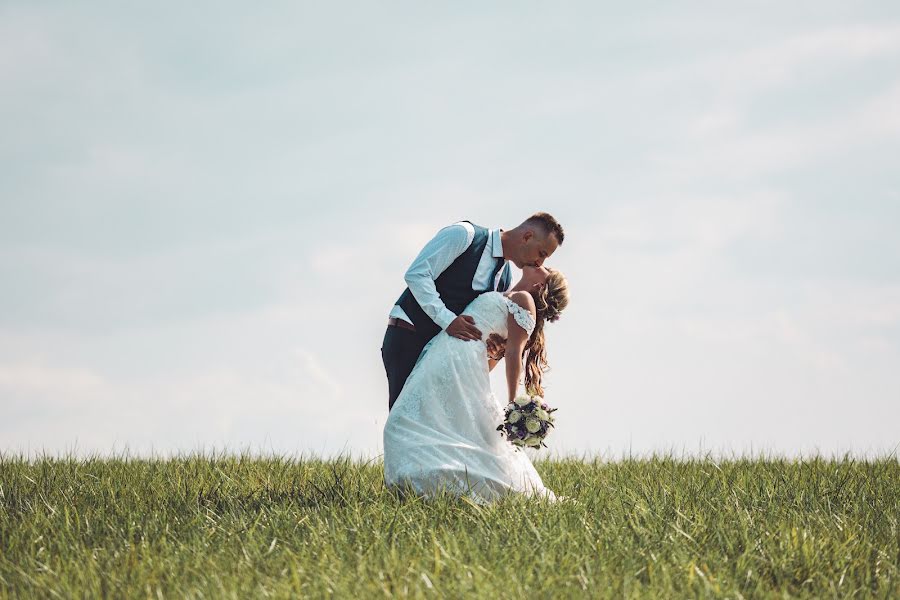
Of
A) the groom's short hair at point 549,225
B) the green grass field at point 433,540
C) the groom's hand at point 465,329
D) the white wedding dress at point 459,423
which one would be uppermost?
the groom's short hair at point 549,225

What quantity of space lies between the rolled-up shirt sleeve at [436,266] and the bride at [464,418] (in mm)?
241

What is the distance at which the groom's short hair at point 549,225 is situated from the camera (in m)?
7.27

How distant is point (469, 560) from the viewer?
17.4ft

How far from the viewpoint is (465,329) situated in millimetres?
6871

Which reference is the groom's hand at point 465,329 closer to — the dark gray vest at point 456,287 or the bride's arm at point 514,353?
the bride's arm at point 514,353

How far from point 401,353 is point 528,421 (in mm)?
1532

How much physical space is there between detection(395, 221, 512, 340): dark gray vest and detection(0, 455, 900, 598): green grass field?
1.39 metres

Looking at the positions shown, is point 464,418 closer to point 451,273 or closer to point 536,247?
point 451,273

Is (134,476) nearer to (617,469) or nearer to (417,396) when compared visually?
(417,396)

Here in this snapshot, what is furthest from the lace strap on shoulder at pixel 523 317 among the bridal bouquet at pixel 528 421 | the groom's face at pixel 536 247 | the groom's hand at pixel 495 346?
the groom's face at pixel 536 247

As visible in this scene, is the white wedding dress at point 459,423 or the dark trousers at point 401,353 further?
the dark trousers at point 401,353

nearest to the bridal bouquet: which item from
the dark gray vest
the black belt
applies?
the dark gray vest

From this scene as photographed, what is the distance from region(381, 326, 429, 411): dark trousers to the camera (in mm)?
7598

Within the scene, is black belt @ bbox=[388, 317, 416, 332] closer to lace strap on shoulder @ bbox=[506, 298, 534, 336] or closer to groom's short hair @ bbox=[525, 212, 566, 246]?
lace strap on shoulder @ bbox=[506, 298, 534, 336]
